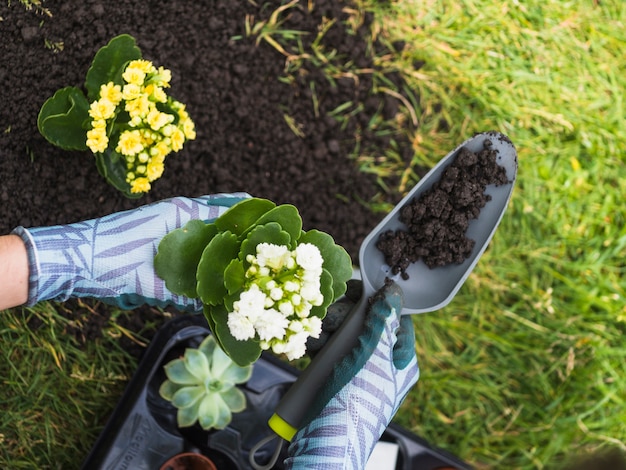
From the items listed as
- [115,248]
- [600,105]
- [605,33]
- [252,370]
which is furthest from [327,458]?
[605,33]

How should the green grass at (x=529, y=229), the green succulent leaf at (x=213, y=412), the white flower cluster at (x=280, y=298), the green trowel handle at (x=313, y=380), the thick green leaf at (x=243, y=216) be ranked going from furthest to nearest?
1. the green grass at (x=529, y=229)
2. the green succulent leaf at (x=213, y=412)
3. the green trowel handle at (x=313, y=380)
4. the thick green leaf at (x=243, y=216)
5. the white flower cluster at (x=280, y=298)

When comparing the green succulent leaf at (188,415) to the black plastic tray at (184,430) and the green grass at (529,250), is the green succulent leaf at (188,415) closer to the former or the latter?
the black plastic tray at (184,430)

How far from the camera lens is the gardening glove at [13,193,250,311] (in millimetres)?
873

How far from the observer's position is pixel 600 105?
1.48 meters

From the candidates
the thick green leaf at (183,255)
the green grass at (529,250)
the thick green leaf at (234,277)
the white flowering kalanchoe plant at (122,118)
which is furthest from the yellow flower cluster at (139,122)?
the green grass at (529,250)

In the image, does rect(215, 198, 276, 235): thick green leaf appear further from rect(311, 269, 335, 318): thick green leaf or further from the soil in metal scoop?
the soil in metal scoop

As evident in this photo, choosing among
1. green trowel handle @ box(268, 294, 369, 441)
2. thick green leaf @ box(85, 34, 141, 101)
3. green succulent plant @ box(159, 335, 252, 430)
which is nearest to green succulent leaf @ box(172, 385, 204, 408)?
green succulent plant @ box(159, 335, 252, 430)

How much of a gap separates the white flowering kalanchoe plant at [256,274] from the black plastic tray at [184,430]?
13.3 inches

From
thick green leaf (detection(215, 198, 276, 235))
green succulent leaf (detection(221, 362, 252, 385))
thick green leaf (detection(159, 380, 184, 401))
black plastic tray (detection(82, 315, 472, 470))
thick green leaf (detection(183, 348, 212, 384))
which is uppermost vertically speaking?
thick green leaf (detection(215, 198, 276, 235))

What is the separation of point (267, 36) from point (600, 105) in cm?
84

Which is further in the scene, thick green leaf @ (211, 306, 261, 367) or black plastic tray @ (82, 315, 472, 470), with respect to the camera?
black plastic tray @ (82, 315, 472, 470)

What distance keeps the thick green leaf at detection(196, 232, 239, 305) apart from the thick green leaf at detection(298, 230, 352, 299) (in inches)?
4.0

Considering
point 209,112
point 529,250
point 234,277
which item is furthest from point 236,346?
point 529,250

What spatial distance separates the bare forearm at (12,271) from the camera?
33.0 inches
